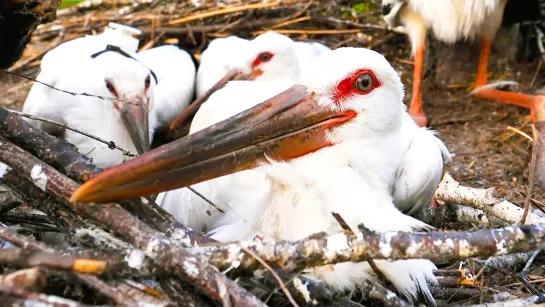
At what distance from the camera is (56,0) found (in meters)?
3.00

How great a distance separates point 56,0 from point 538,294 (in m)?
2.16

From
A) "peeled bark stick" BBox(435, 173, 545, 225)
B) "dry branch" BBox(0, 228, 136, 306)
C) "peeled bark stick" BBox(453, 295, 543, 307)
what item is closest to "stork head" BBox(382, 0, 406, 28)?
"peeled bark stick" BBox(435, 173, 545, 225)

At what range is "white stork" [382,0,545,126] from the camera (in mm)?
A: 5137

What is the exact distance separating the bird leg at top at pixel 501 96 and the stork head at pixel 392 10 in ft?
2.50

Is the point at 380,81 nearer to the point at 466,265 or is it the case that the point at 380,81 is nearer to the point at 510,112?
the point at 466,265

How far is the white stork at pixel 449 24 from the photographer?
5.14 meters

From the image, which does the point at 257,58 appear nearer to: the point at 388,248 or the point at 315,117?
the point at 315,117

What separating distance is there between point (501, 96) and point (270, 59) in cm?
177

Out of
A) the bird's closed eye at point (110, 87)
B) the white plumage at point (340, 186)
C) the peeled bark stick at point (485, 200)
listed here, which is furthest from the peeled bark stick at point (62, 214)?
the bird's closed eye at point (110, 87)

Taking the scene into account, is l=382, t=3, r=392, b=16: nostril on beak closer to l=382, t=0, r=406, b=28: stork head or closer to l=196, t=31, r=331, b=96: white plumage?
→ l=382, t=0, r=406, b=28: stork head

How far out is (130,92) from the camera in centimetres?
424

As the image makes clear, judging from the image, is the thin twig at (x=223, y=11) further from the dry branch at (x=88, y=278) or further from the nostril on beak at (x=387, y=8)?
the dry branch at (x=88, y=278)

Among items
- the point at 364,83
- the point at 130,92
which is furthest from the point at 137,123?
the point at 364,83

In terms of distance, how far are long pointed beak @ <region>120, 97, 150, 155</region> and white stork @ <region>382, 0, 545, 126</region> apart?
2083mm
